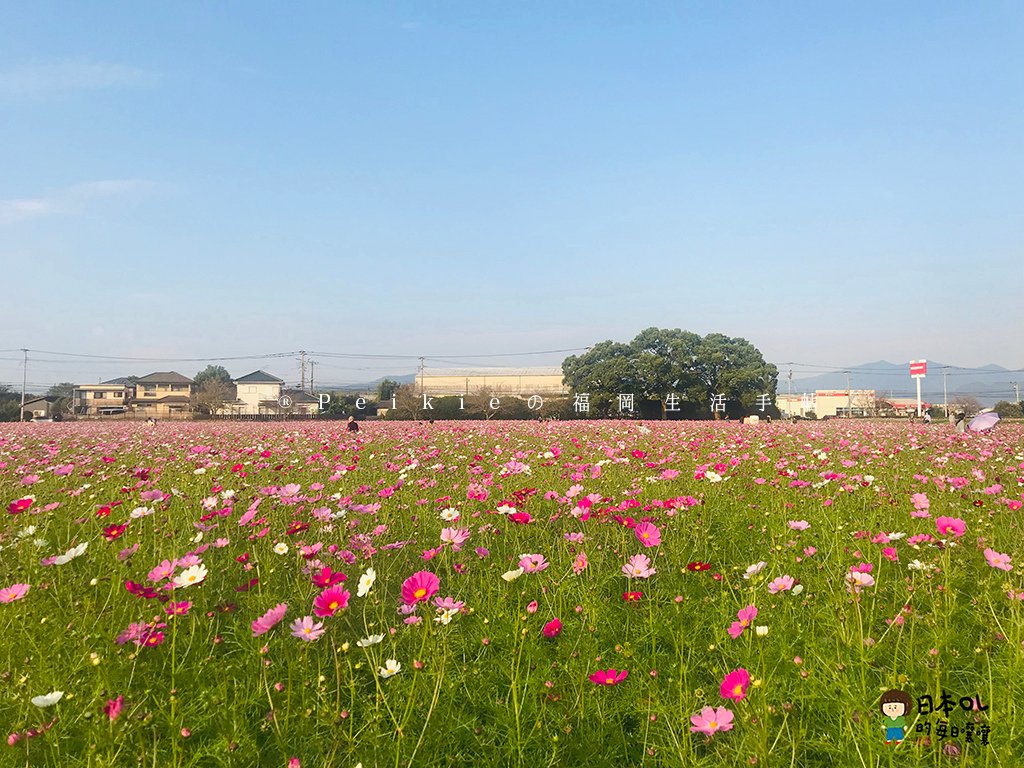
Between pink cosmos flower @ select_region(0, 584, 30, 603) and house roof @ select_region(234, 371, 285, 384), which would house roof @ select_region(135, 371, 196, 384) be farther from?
pink cosmos flower @ select_region(0, 584, 30, 603)

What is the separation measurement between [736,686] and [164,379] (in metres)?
78.6

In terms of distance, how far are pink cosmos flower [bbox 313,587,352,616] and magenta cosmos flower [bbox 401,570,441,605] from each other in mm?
156

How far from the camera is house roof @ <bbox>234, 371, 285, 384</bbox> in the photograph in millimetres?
81125

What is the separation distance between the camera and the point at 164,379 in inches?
2672

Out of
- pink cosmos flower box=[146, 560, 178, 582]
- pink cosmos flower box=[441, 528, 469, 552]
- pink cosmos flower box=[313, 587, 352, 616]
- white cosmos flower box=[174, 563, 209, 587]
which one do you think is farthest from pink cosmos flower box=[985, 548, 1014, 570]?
pink cosmos flower box=[146, 560, 178, 582]

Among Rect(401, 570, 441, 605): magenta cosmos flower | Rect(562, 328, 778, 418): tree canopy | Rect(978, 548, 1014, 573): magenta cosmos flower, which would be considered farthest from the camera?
Rect(562, 328, 778, 418): tree canopy

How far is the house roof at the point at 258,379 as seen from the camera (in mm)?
81125

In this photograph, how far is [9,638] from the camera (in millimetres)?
1782

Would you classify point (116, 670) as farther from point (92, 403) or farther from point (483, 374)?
point (92, 403)

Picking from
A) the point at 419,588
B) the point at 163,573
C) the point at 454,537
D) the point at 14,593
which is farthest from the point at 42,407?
the point at 419,588

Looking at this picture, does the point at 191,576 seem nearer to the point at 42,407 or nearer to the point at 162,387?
the point at 42,407

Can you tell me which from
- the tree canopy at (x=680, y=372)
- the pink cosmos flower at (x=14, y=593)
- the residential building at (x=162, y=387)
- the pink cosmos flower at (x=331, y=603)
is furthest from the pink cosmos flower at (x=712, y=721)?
the residential building at (x=162, y=387)

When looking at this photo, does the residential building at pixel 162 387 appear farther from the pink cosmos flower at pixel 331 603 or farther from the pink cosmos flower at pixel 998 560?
the pink cosmos flower at pixel 998 560

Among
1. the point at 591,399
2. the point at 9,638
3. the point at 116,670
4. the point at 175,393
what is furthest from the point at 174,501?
the point at 175,393
